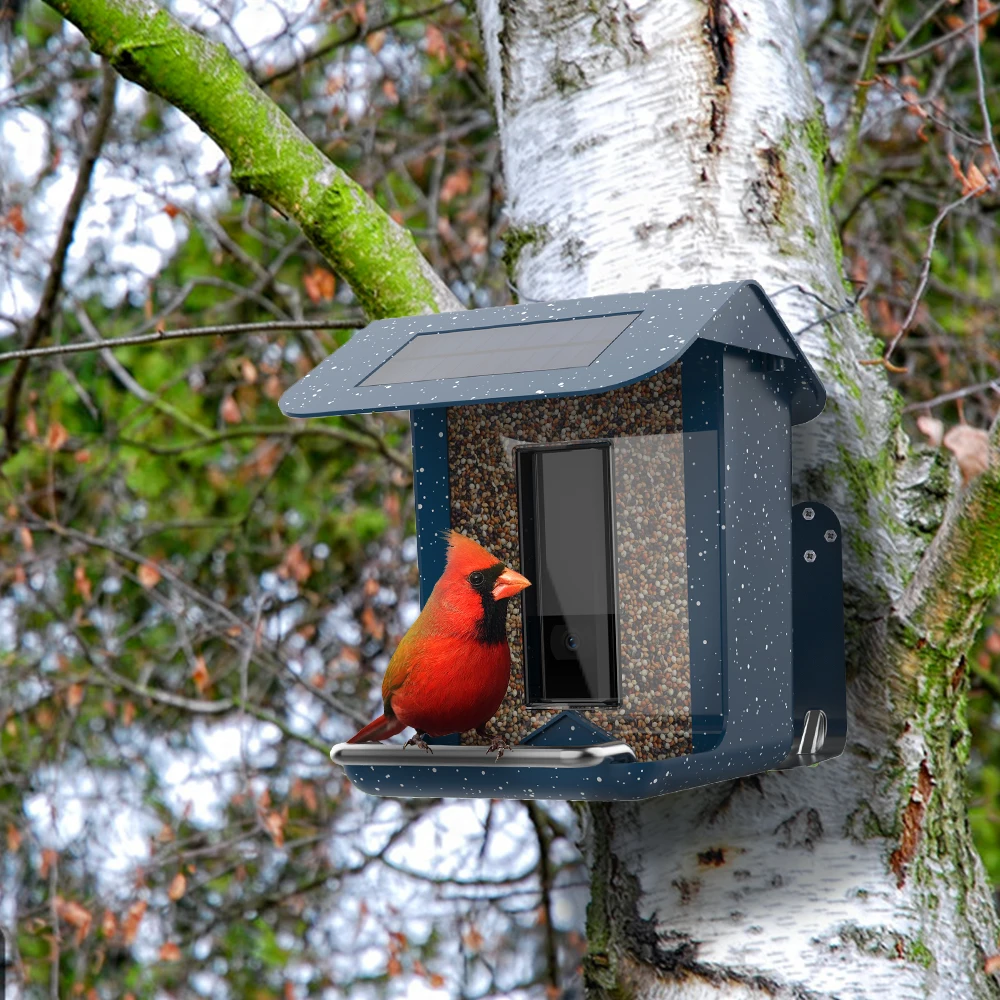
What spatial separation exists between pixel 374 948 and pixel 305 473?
175 centimetres

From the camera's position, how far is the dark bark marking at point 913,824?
2.10 meters

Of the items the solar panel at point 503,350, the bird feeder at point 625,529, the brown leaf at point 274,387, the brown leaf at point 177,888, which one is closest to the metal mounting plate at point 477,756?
the bird feeder at point 625,529

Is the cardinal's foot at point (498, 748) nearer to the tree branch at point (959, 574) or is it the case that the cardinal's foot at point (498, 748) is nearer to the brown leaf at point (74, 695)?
the tree branch at point (959, 574)

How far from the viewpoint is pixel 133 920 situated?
3920 millimetres

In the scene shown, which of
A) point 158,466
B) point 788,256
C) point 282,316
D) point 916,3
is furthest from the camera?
point 916,3

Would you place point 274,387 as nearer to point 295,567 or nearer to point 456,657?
point 295,567

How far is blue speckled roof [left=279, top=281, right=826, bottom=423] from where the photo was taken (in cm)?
164

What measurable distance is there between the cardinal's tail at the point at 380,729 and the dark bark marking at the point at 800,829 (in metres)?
0.65

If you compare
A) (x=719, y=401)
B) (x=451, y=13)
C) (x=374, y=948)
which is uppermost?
(x=451, y=13)

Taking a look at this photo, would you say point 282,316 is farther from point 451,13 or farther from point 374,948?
point 374,948

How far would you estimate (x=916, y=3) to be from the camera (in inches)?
211

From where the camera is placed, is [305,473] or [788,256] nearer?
[788,256]

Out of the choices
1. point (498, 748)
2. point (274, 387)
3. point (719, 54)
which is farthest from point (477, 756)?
point (274, 387)

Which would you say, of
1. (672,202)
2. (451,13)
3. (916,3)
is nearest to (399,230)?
(672,202)
